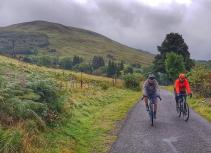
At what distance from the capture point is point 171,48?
3848 inches

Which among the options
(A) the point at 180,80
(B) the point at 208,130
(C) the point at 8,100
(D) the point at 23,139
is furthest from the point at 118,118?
(D) the point at 23,139

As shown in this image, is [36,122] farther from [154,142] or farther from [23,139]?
[154,142]

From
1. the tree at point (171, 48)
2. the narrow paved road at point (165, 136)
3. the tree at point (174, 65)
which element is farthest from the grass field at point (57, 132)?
the tree at point (171, 48)

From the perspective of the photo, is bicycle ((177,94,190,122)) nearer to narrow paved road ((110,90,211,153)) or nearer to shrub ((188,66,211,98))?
narrow paved road ((110,90,211,153))

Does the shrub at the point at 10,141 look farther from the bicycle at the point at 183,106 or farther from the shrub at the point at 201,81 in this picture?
the shrub at the point at 201,81

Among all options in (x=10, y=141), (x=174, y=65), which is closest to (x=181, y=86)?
(x=10, y=141)

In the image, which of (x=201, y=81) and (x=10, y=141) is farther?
(x=201, y=81)

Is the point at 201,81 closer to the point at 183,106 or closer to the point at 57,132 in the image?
the point at 183,106

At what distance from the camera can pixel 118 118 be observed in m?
22.1

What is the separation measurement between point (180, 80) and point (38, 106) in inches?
350

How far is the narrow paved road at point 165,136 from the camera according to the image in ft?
44.8

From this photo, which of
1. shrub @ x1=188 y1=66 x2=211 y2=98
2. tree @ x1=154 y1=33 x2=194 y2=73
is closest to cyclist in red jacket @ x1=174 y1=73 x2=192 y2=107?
shrub @ x1=188 y1=66 x2=211 y2=98

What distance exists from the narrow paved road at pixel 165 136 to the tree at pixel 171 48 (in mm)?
76480

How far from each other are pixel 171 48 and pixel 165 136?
8325 centimetres
